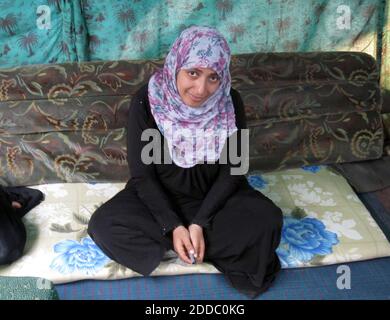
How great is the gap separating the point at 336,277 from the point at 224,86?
75 cm

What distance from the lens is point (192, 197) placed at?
1753mm

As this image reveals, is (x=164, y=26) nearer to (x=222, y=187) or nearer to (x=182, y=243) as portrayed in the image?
(x=222, y=187)

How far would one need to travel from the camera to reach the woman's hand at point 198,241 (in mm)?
1579

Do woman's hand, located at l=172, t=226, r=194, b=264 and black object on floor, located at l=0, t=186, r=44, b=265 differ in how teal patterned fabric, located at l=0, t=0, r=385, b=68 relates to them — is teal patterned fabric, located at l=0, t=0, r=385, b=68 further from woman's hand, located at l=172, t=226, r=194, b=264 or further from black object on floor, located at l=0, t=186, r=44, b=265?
woman's hand, located at l=172, t=226, r=194, b=264

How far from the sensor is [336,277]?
63.4 inches

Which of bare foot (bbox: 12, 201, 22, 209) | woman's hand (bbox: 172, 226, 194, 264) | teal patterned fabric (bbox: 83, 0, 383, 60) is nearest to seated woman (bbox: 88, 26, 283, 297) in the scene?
woman's hand (bbox: 172, 226, 194, 264)

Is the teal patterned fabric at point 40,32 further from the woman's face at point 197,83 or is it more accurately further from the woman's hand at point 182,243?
the woman's hand at point 182,243

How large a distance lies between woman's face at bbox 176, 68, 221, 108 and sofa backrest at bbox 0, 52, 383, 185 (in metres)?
0.50

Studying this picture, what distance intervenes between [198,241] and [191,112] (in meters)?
0.44

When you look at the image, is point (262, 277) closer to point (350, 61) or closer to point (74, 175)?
point (74, 175)

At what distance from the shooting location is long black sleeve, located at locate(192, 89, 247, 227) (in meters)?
1.63

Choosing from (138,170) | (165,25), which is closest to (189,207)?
(138,170)

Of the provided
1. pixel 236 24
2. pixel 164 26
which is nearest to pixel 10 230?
pixel 164 26
